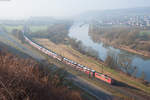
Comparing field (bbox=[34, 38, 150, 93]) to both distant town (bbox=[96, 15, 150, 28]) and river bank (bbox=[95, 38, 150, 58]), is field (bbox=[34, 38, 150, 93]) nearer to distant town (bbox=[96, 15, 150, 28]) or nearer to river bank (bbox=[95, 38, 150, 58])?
river bank (bbox=[95, 38, 150, 58])

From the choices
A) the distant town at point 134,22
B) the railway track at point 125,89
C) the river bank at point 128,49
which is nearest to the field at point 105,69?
the railway track at point 125,89

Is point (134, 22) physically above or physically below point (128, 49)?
above

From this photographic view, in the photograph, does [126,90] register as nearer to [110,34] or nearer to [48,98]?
[48,98]

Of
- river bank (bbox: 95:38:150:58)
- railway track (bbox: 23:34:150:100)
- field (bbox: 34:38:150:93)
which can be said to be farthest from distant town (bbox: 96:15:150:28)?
railway track (bbox: 23:34:150:100)

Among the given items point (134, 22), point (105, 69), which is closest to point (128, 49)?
point (105, 69)

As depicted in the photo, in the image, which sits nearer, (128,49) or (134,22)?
(128,49)

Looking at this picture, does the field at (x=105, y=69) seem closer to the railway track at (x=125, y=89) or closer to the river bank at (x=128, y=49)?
the railway track at (x=125, y=89)

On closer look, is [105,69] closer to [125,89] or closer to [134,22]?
[125,89]

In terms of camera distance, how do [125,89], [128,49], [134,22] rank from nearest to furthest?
1. [125,89]
2. [128,49]
3. [134,22]

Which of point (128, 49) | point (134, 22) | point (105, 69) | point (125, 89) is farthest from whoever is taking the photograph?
point (134, 22)

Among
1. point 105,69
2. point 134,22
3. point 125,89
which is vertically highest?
point 134,22

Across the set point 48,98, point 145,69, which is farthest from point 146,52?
point 48,98
